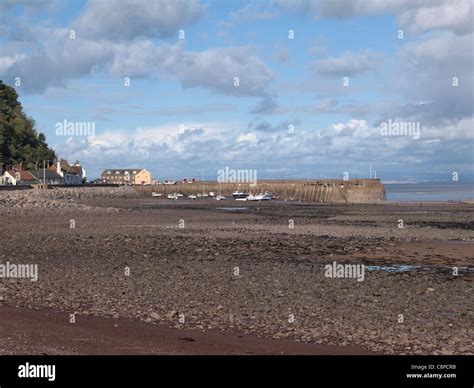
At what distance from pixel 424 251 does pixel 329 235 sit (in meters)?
9.17

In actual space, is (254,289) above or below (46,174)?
below

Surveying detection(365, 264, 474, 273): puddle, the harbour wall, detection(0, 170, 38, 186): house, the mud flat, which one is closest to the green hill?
detection(0, 170, 38, 186): house

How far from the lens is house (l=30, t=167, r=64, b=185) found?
15343 centimetres

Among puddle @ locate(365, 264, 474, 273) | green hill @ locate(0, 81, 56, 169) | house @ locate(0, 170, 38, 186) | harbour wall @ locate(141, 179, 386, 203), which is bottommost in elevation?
puddle @ locate(365, 264, 474, 273)

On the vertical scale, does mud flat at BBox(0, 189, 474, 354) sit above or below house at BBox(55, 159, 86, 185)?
below

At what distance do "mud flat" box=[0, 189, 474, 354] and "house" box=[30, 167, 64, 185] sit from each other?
121 meters

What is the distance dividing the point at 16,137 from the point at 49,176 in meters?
24.5

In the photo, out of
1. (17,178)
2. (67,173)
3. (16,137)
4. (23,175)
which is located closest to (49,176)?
(23,175)

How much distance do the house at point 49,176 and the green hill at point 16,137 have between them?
424 cm

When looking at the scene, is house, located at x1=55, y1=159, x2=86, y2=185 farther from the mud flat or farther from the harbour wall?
the mud flat

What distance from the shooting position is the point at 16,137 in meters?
137

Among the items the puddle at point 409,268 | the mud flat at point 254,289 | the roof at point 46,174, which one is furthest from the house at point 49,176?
the puddle at point 409,268

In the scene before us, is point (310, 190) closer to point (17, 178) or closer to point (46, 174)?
point (17, 178)

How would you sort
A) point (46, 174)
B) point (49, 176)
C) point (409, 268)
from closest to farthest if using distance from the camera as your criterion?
1. point (409, 268)
2. point (46, 174)
3. point (49, 176)
